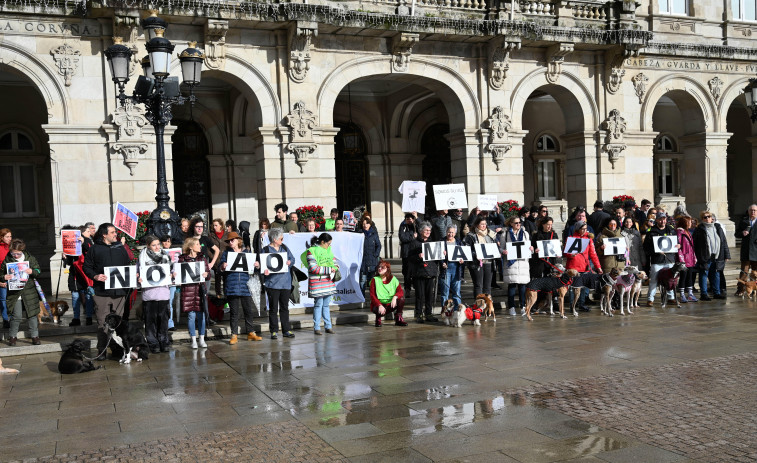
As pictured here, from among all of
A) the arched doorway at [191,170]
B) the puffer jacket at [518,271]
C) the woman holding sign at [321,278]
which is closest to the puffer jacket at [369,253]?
the woman holding sign at [321,278]

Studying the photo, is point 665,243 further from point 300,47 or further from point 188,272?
point 300,47

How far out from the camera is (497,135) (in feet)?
68.0

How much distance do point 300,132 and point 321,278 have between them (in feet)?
23.3

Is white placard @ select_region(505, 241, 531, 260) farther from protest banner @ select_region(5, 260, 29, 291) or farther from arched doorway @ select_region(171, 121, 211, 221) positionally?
arched doorway @ select_region(171, 121, 211, 221)

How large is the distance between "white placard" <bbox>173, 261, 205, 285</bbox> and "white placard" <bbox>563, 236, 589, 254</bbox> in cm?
666

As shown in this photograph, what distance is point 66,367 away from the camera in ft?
31.7

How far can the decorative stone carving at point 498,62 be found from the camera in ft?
67.1

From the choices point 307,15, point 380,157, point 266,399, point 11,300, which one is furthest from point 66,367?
point 380,157

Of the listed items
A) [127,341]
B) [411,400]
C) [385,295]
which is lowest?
[411,400]

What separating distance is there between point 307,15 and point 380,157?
7.54 m

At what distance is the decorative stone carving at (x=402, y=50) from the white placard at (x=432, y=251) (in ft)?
25.9

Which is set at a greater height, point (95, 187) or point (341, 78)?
point (341, 78)

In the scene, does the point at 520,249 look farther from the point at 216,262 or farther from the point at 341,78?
the point at 341,78

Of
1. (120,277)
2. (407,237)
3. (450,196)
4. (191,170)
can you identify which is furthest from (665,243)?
(191,170)
